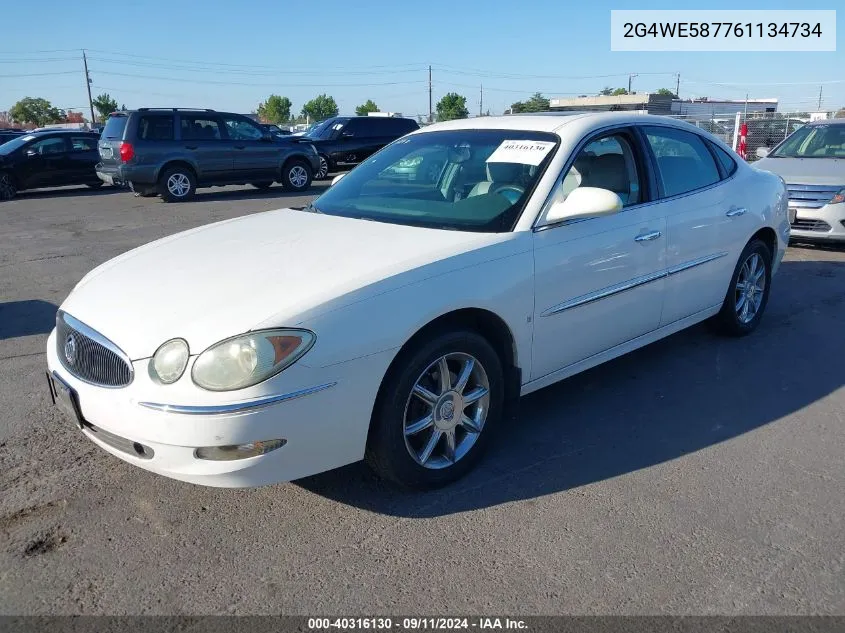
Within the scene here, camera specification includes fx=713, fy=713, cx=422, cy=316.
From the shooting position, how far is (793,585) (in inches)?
102

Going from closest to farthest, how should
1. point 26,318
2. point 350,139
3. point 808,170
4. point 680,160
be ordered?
point 680,160 → point 26,318 → point 808,170 → point 350,139

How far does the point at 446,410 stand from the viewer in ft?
10.5

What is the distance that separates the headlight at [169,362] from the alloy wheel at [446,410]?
91cm

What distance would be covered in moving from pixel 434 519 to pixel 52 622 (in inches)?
57.0

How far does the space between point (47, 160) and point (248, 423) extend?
16276 millimetres

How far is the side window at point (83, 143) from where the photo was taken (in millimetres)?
16578

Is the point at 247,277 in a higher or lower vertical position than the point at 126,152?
lower

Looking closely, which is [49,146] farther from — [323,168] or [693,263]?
[693,263]

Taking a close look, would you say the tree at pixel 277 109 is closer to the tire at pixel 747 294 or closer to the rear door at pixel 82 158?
the rear door at pixel 82 158

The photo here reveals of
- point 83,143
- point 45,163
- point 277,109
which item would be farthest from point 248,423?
point 277,109

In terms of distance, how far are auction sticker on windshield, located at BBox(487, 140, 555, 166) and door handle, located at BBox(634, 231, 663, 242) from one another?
722 mm

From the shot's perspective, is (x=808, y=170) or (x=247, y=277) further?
(x=808, y=170)

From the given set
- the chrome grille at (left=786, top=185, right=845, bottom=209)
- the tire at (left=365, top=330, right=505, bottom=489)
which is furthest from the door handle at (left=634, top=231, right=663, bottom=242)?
the chrome grille at (left=786, top=185, right=845, bottom=209)

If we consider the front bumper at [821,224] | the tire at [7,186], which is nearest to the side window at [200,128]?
the tire at [7,186]
